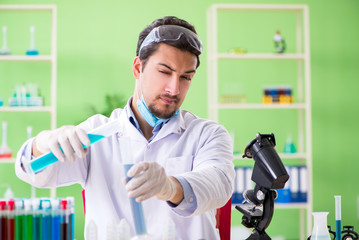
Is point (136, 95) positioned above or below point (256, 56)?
below

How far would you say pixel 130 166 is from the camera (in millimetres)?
1029

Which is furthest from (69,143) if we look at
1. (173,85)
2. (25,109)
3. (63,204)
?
(25,109)

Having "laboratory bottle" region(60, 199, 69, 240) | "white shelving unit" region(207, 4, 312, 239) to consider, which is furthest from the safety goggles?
"white shelving unit" region(207, 4, 312, 239)

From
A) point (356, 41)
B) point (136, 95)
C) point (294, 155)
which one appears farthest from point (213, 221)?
point (356, 41)

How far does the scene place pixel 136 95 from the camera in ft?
5.92

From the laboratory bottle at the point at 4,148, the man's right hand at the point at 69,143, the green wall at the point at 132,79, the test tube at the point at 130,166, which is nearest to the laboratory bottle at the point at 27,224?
the man's right hand at the point at 69,143

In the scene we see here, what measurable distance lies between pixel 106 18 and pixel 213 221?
2656 mm

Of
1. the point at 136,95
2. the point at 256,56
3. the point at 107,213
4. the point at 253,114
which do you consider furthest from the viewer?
the point at 253,114

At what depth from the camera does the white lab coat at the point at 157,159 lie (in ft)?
5.32

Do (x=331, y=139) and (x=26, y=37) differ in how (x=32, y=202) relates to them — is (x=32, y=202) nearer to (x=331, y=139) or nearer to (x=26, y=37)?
(x=26, y=37)

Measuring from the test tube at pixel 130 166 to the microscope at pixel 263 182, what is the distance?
516 millimetres

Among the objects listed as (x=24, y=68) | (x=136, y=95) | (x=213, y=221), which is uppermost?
(x=24, y=68)

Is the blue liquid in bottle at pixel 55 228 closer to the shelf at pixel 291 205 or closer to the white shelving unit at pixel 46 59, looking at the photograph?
the white shelving unit at pixel 46 59

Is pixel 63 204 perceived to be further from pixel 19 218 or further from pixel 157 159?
pixel 157 159
